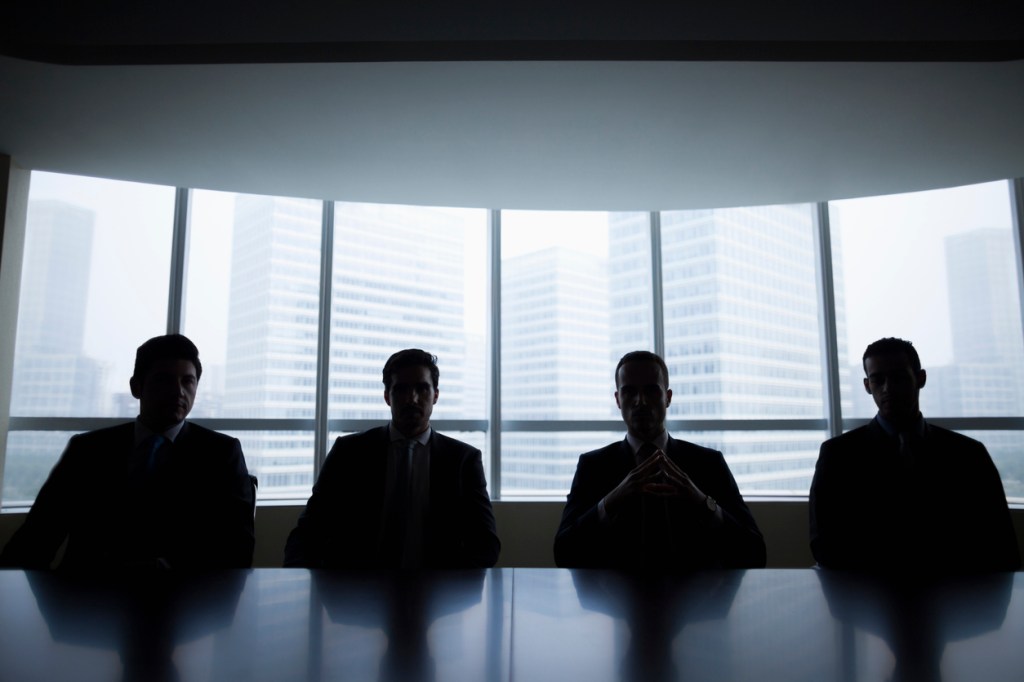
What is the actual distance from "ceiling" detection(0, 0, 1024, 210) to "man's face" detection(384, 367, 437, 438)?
5.33 ft

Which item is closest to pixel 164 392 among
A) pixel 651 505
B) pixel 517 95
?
pixel 651 505

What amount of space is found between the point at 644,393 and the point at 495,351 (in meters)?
3.21

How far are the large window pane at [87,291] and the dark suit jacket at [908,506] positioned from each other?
4.84 metres

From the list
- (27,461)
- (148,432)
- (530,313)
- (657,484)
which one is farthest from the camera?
(530,313)

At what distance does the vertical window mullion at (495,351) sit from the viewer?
18.2 ft

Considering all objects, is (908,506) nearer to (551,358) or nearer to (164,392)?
(164,392)

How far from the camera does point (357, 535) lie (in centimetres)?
255

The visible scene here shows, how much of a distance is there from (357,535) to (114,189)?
13.6 ft

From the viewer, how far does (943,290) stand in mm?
5406

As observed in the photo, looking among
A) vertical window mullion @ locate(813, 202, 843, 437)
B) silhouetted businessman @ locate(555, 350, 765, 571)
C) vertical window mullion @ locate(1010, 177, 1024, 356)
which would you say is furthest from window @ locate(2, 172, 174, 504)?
vertical window mullion @ locate(1010, 177, 1024, 356)

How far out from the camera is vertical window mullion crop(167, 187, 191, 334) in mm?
5168

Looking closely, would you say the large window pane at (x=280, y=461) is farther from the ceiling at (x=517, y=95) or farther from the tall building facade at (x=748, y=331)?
the tall building facade at (x=748, y=331)

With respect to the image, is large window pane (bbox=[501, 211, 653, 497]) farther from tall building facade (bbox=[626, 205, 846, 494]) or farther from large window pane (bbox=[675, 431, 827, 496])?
large window pane (bbox=[675, 431, 827, 496])

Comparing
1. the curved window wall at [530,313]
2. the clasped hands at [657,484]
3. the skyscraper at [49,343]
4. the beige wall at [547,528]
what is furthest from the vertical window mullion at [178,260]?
the clasped hands at [657,484]
